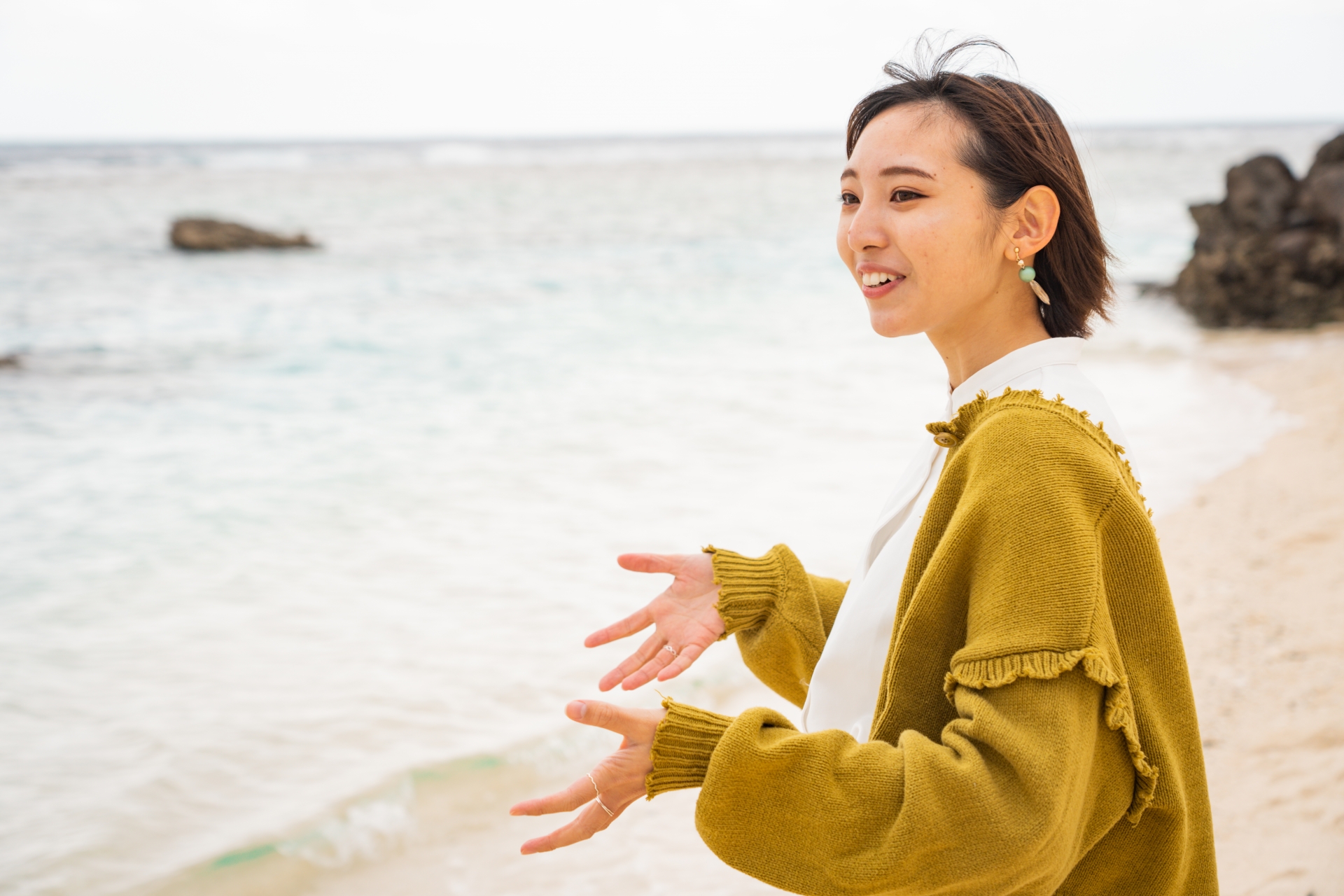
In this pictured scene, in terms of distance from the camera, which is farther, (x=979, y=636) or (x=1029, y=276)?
(x=1029, y=276)

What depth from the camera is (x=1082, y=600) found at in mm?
1182

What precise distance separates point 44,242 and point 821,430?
2010 centimetres

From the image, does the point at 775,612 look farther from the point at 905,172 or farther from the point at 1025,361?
the point at 905,172

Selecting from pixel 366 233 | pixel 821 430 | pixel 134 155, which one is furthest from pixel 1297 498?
pixel 134 155

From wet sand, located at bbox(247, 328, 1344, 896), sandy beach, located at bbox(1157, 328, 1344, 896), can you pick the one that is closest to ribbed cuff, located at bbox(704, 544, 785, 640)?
wet sand, located at bbox(247, 328, 1344, 896)

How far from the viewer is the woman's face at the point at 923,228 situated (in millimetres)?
1489

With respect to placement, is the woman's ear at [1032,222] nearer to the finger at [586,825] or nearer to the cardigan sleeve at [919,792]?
the cardigan sleeve at [919,792]

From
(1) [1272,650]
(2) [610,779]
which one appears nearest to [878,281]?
(2) [610,779]

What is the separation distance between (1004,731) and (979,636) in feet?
0.38

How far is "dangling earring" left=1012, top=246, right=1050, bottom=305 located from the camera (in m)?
1.53

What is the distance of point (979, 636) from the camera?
1226mm

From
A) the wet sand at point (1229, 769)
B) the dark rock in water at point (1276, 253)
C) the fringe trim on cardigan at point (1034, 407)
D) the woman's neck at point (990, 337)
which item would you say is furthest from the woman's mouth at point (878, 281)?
the dark rock in water at point (1276, 253)

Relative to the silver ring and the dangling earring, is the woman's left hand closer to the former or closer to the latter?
the silver ring

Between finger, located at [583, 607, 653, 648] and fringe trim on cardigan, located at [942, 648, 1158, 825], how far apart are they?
2.29 feet
